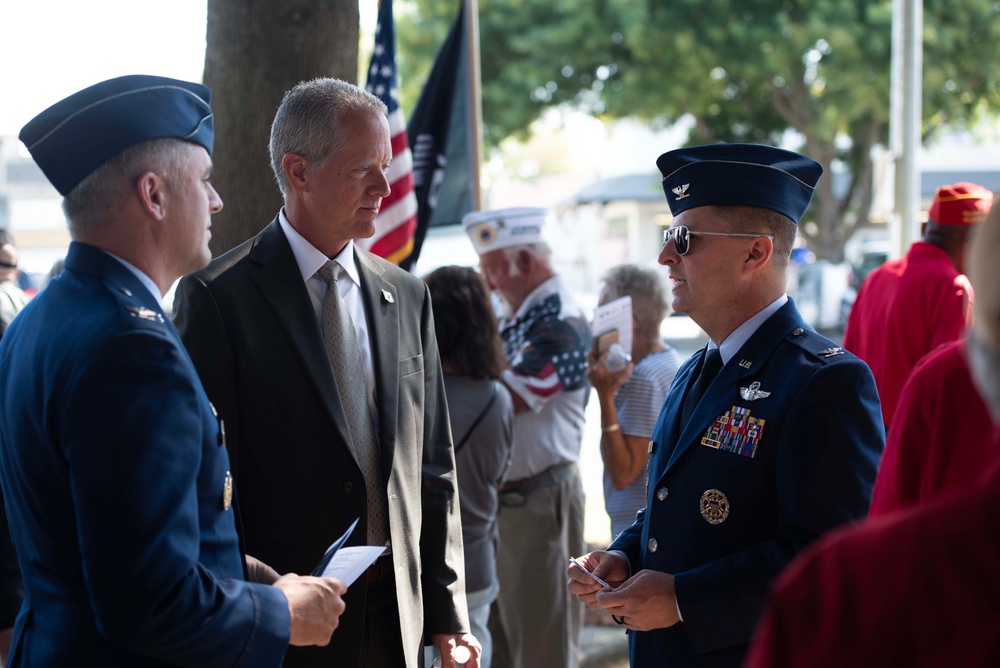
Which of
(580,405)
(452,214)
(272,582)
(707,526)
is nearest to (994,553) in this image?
(707,526)

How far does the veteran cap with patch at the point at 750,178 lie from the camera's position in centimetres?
251

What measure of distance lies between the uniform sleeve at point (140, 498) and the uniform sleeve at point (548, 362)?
275cm

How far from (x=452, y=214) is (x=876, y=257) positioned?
1729 cm

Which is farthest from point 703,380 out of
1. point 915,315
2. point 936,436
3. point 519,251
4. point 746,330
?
point 915,315

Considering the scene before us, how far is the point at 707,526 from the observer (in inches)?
90.7

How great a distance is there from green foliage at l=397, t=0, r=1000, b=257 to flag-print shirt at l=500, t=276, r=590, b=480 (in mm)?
10967

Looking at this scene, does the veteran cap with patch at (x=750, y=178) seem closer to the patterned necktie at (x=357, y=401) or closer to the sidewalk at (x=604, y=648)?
the patterned necktie at (x=357, y=401)

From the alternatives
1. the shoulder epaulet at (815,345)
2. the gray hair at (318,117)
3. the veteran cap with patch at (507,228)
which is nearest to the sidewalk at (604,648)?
the veteran cap with patch at (507,228)

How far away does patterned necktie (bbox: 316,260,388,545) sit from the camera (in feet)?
8.41

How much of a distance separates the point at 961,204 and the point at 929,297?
0.49 m

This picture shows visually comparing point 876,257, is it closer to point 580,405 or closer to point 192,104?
point 580,405

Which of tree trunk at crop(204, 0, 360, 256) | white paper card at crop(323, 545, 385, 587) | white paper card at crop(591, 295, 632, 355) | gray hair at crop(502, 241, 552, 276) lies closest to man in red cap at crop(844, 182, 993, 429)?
white paper card at crop(591, 295, 632, 355)

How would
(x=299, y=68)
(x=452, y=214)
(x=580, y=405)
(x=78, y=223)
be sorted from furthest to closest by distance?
1. (x=452, y=214)
2. (x=580, y=405)
3. (x=299, y=68)
4. (x=78, y=223)

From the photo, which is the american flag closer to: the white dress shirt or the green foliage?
the white dress shirt
